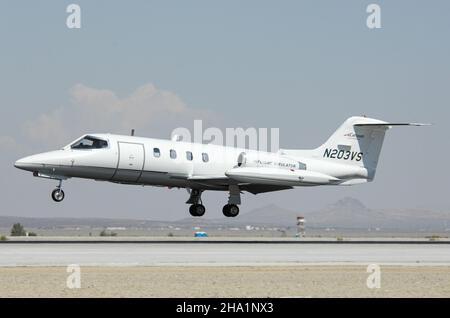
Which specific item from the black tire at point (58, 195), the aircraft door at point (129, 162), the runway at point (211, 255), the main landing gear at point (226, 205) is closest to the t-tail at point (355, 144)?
the main landing gear at point (226, 205)

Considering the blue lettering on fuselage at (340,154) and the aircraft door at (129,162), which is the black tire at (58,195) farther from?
the blue lettering on fuselage at (340,154)

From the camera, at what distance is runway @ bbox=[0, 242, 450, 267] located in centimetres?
2619

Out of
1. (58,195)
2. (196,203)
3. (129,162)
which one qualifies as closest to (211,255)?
(58,195)

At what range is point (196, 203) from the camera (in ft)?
149

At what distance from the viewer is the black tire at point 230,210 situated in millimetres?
44406

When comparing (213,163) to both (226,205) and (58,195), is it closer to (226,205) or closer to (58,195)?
(226,205)

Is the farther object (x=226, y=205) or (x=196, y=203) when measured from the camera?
(x=196, y=203)

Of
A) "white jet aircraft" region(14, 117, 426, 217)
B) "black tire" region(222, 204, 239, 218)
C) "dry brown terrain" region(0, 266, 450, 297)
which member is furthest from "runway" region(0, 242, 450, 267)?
"black tire" region(222, 204, 239, 218)

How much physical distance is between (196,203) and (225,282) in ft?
78.9

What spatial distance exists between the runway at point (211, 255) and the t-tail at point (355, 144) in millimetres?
12306

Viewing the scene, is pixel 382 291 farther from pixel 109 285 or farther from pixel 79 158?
pixel 79 158

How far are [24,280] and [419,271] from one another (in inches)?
439
